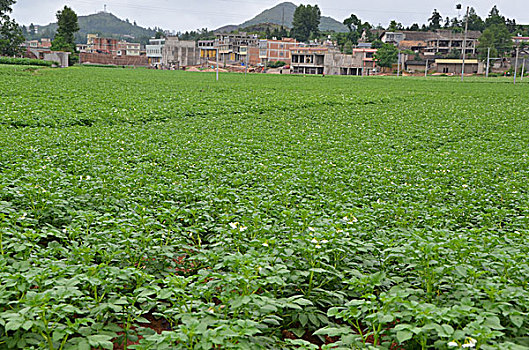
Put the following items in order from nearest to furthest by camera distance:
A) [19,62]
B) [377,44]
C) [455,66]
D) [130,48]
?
[19,62] → [455,66] → [377,44] → [130,48]

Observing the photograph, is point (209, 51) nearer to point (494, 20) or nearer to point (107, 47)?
point (107, 47)

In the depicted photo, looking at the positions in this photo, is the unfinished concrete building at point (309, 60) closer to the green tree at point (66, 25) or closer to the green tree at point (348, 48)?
the green tree at point (348, 48)

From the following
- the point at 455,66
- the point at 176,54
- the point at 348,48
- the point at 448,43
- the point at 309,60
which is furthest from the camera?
the point at 348,48

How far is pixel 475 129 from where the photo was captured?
15695 millimetres

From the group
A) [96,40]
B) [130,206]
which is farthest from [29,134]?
[96,40]

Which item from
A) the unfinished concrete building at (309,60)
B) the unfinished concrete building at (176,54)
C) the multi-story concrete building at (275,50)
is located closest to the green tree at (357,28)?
the multi-story concrete building at (275,50)

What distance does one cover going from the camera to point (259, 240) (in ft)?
15.1

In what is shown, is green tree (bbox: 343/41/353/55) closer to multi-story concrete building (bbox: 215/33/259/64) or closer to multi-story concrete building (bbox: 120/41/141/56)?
multi-story concrete building (bbox: 215/33/259/64)

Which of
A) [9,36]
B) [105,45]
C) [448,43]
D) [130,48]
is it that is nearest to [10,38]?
[9,36]

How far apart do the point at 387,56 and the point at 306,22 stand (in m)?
74.6

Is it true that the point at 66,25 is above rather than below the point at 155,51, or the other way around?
above

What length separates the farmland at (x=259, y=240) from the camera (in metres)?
3.50

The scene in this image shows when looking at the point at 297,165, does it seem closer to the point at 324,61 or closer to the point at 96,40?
the point at 324,61

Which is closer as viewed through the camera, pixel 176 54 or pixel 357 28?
pixel 176 54
